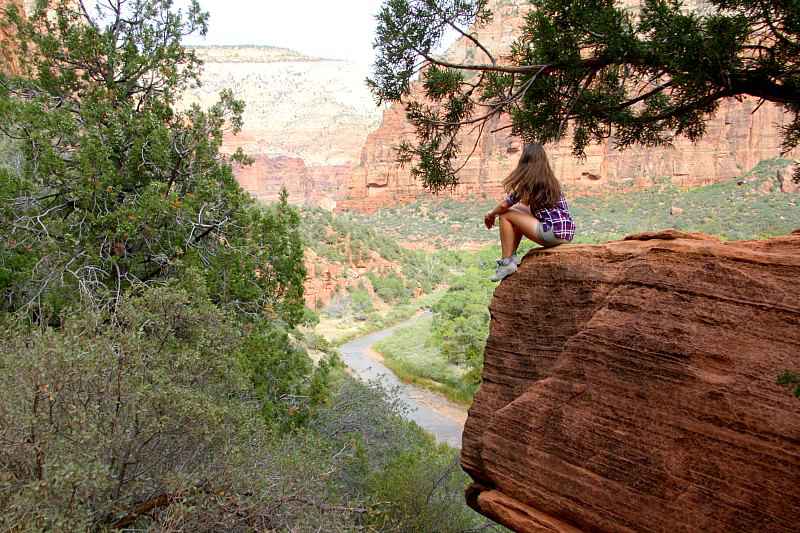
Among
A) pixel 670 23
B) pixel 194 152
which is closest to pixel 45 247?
pixel 194 152

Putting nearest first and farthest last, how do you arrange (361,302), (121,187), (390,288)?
(121,187)
(361,302)
(390,288)

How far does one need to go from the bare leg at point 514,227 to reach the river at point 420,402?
627 cm

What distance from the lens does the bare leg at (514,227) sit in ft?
15.3

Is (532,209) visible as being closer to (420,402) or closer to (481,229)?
(420,402)

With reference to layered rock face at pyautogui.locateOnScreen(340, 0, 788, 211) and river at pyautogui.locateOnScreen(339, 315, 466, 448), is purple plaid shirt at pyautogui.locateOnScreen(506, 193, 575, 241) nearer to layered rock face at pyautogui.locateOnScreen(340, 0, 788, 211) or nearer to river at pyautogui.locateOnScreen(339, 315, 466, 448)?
river at pyautogui.locateOnScreen(339, 315, 466, 448)

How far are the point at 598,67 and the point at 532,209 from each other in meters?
1.99

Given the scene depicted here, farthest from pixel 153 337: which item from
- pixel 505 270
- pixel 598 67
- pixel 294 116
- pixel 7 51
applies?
pixel 294 116

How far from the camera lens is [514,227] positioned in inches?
186

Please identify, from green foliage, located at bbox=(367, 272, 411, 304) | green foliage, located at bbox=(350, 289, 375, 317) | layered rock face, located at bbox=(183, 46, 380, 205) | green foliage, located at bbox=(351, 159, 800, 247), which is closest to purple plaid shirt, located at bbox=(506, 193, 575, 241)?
green foliage, located at bbox=(350, 289, 375, 317)

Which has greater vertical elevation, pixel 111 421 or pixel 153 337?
pixel 153 337

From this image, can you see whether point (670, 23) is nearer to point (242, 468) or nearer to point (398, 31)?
point (398, 31)

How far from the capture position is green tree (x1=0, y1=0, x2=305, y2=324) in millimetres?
6625

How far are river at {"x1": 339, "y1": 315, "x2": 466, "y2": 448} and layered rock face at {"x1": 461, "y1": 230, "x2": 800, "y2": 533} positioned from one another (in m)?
6.43

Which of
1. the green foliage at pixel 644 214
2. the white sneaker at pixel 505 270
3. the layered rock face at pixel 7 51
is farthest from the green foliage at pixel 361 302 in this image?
the white sneaker at pixel 505 270
